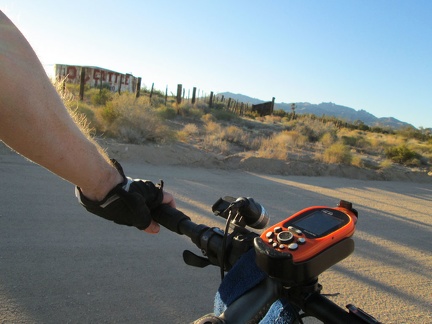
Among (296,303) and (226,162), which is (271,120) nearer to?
(226,162)

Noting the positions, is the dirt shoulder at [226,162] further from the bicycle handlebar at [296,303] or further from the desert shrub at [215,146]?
the bicycle handlebar at [296,303]

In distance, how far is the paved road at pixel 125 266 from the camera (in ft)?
9.62

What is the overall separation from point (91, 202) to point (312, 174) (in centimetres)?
1033

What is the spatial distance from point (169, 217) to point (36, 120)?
0.65 m

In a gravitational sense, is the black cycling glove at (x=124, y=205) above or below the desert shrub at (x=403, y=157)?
above

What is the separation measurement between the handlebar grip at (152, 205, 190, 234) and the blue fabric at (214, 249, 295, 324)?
1.49ft

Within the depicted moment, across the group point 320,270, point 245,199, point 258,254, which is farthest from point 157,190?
point 320,270

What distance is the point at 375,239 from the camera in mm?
5379

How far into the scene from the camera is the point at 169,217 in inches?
60.4

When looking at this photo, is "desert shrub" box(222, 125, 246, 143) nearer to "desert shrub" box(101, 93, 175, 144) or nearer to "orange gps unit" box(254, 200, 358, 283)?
"desert shrub" box(101, 93, 175, 144)

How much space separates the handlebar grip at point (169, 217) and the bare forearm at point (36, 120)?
0.33 meters

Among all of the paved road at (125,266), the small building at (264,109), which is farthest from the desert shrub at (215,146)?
the small building at (264,109)

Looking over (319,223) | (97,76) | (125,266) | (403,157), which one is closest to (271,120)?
(403,157)

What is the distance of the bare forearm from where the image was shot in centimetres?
96
